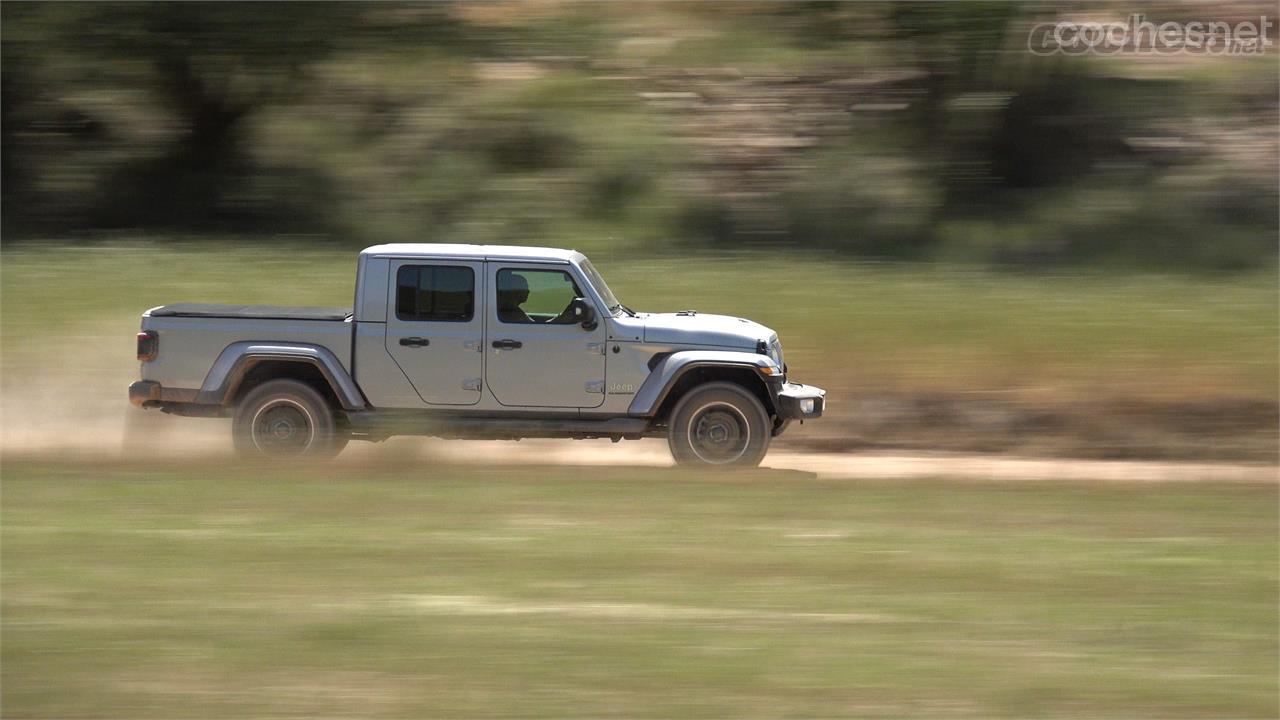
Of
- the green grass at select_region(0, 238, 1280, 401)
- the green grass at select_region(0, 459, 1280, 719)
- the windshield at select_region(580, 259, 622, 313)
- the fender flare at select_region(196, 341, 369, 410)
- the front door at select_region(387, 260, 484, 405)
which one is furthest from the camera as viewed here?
the green grass at select_region(0, 238, 1280, 401)

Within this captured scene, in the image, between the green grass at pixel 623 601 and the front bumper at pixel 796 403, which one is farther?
the front bumper at pixel 796 403

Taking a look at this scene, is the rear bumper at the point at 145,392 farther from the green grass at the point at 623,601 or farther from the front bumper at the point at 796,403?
the front bumper at the point at 796,403

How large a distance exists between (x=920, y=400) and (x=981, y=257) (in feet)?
14.8

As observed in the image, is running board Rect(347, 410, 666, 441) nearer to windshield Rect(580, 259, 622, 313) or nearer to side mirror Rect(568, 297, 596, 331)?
side mirror Rect(568, 297, 596, 331)

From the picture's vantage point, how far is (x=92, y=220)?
18.6 metres

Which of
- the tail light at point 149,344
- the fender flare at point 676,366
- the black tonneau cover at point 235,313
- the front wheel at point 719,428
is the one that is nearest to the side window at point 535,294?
the fender flare at point 676,366

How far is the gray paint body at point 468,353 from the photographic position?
387 inches

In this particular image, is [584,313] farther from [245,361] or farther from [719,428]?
[245,361]

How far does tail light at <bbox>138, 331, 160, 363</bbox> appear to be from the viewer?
9.78m

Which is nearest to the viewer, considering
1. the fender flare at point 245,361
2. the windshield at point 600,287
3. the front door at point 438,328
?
the fender flare at point 245,361

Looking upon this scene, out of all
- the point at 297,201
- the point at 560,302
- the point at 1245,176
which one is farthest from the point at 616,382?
the point at 1245,176

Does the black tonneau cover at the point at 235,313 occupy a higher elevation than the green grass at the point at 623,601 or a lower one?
higher

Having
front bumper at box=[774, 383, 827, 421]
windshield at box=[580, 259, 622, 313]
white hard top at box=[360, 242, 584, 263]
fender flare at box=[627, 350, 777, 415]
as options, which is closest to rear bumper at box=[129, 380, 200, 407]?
white hard top at box=[360, 242, 584, 263]

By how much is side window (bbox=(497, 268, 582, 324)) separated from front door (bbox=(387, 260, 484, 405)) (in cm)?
18
